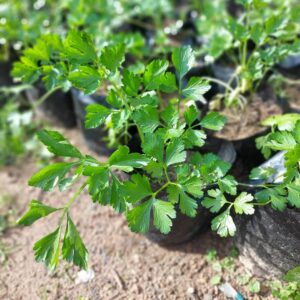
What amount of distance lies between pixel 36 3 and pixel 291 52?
1851mm

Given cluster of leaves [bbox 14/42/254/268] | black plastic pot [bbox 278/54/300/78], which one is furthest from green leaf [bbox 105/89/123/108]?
black plastic pot [bbox 278/54/300/78]

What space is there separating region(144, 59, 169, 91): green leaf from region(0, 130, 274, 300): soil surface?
0.64 m

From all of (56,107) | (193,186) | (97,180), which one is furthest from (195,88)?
(56,107)

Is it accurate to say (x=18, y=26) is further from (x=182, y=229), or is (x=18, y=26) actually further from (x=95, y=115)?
(x=182, y=229)

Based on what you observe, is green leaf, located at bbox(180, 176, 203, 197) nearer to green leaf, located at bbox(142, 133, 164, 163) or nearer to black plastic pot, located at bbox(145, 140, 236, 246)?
green leaf, located at bbox(142, 133, 164, 163)

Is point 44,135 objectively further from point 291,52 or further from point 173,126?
point 291,52

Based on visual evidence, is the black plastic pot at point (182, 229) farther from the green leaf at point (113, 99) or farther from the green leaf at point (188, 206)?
the green leaf at point (113, 99)

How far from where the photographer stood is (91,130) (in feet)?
5.86

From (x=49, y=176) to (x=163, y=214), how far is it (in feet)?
1.11

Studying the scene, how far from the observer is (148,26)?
2.37 m

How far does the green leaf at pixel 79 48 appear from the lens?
1117 mm

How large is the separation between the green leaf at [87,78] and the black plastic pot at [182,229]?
19.5 inches

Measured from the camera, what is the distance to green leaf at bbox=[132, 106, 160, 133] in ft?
3.70

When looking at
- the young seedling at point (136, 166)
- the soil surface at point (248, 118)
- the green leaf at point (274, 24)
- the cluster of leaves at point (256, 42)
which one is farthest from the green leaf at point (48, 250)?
the green leaf at point (274, 24)
